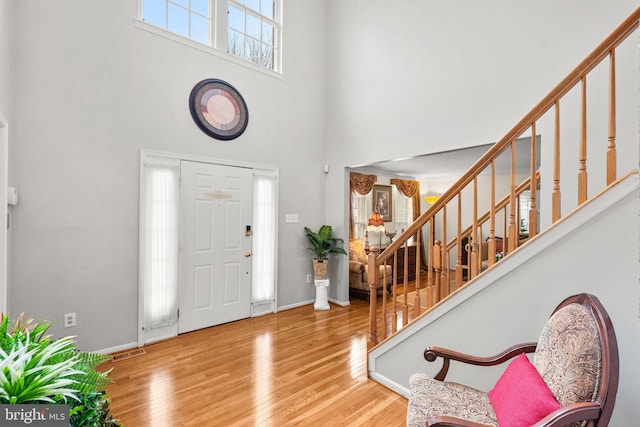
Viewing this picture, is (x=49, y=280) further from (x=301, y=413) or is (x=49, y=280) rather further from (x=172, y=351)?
(x=301, y=413)

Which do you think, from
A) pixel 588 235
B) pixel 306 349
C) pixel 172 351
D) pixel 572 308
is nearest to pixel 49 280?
pixel 172 351

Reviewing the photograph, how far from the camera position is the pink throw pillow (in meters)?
1.26

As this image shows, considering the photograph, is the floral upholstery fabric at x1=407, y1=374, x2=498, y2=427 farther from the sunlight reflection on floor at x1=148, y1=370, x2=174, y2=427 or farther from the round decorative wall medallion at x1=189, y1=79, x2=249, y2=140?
the round decorative wall medallion at x1=189, y1=79, x2=249, y2=140

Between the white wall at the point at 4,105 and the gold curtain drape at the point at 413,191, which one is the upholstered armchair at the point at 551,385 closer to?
the white wall at the point at 4,105

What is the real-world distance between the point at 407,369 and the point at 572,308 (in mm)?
1392

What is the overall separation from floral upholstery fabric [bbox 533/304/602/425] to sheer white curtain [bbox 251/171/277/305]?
3438mm

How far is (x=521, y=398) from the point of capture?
1.36m

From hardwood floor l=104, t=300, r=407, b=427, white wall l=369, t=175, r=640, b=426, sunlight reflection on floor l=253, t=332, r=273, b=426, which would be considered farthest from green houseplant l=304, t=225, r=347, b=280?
white wall l=369, t=175, r=640, b=426

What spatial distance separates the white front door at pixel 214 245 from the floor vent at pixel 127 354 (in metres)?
0.48

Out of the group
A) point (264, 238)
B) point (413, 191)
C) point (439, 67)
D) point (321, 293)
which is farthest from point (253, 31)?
point (413, 191)

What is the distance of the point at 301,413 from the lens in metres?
2.24

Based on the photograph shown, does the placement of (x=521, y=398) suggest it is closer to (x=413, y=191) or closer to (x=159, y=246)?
(x=159, y=246)

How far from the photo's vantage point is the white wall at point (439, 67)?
106 inches

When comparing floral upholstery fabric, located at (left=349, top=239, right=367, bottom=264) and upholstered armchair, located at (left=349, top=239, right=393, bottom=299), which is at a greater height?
floral upholstery fabric, located at (left=349, top=239, right=367, bottom=264)
